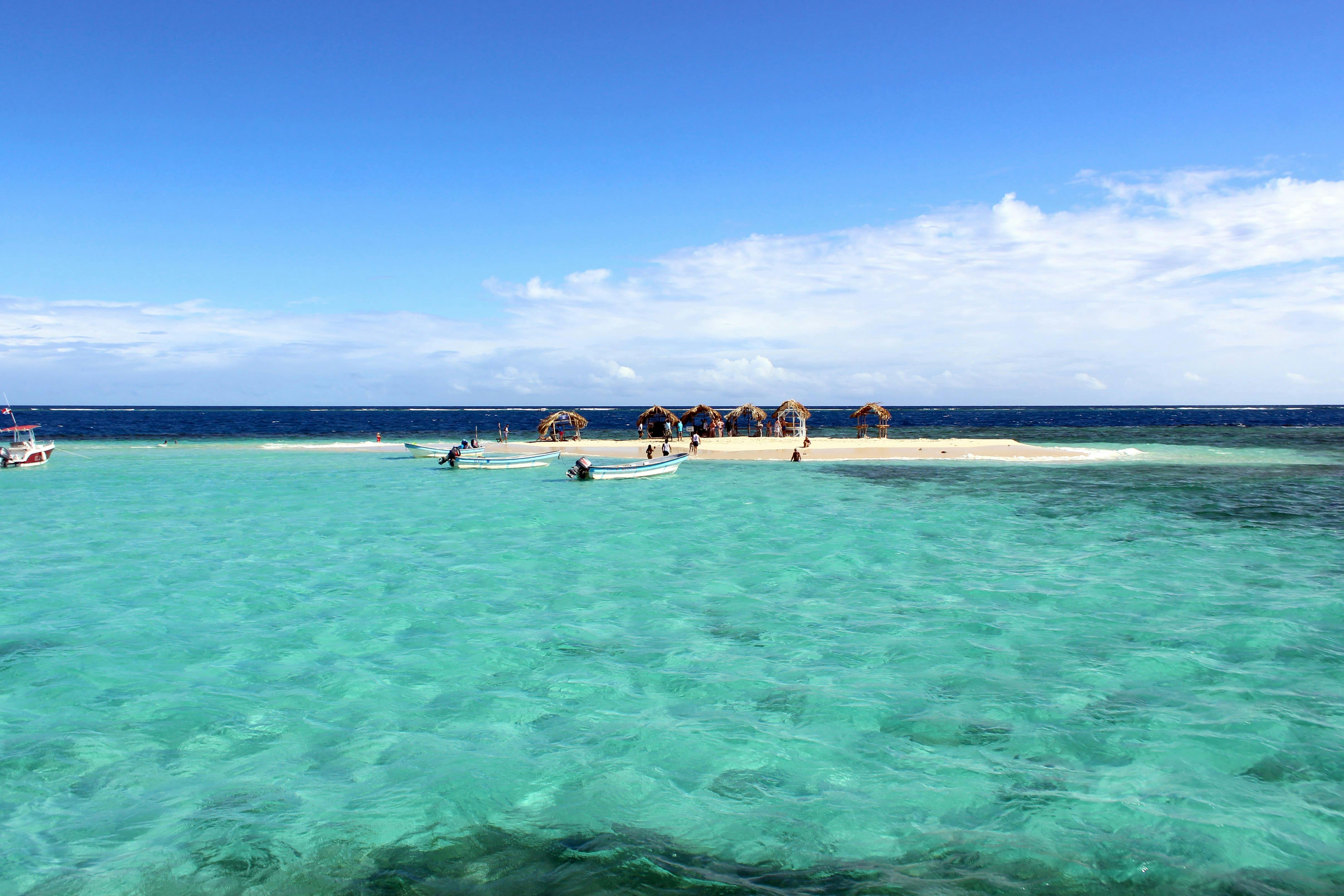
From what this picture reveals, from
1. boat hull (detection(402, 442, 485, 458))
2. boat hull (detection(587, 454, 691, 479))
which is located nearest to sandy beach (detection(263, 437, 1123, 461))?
boat hull (detection(402, 442, 485, 458))

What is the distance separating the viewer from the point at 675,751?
8.68 meters

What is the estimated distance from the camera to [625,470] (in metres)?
37.1

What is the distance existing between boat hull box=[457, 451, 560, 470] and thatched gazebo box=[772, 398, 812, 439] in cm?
2235

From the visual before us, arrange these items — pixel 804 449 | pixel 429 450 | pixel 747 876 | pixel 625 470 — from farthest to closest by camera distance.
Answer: pixel 804 449, pixel 429 450, pixel 625 470, pixel 747 876

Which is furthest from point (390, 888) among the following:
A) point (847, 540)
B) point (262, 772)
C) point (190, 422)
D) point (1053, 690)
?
point (190, 422)

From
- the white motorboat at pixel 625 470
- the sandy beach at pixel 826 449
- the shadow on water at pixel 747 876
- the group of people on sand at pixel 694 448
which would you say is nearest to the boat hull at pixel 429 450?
the sandy beach at pixel 826 449

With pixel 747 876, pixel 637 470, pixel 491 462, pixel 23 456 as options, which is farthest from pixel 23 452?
pixel 747 876

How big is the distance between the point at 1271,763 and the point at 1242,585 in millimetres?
9659

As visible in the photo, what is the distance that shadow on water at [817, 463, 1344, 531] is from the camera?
1042 inches

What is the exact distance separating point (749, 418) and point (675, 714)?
56505 millimetres

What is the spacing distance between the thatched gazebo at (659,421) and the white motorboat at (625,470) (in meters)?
16.2

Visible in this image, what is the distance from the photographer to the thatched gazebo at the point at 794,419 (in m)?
58.7

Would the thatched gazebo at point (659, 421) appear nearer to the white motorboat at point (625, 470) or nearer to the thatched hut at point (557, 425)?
the thatched hut at point (557, 425)

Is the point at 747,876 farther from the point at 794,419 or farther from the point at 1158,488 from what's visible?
the point at 794,419
